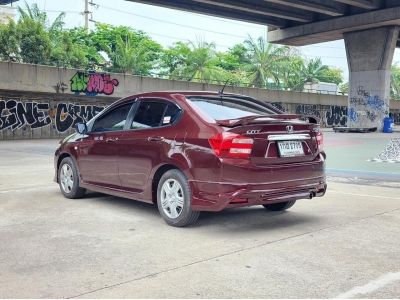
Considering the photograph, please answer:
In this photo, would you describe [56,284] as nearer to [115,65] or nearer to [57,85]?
[57,85]

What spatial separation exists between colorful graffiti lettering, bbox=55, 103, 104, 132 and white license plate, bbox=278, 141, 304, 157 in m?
21.6

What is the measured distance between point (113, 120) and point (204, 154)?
195 cm

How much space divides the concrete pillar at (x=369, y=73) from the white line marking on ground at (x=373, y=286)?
98.0ft

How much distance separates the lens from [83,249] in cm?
454

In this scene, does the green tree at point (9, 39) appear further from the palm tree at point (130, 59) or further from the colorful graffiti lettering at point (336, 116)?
the colorful graffiti lettering at point (336, 116)

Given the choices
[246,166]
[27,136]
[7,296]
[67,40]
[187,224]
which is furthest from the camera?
[67,40]

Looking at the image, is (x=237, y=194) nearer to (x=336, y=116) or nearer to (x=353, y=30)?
(x=353, y=30)

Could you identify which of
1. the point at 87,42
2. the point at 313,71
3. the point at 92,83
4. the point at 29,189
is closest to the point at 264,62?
the point at 313,71

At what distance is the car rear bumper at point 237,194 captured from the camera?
494 centimetres

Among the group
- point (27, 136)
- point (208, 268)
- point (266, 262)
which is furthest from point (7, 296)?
point (27, 136)

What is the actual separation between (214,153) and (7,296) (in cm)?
240

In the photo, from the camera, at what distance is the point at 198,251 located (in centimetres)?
450

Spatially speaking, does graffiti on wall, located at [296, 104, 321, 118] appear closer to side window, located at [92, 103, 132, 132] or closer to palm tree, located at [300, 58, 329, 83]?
palm tree, located at [300, 58, 329, 83]

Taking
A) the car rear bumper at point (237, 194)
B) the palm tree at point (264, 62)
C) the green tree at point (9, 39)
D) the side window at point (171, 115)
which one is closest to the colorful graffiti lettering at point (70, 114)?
the green tree at point (9, 39)
